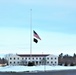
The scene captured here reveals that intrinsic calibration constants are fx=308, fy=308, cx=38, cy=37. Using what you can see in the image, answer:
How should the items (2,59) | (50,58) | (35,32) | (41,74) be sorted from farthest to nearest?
(50,58) → (2,59) → (35,32) → (41,74)

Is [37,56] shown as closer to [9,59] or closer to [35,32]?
[9,59]

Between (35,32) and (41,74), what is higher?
(35,32)

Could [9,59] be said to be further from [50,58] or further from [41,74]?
[41,74]

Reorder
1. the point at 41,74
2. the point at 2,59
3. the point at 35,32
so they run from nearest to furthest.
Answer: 1. the point at 41,74
2. the point at 35,32
3. the point at 2,59

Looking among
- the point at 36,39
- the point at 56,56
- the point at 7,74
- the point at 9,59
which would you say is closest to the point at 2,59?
the point at 9,59

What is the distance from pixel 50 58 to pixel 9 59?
20.2 meters

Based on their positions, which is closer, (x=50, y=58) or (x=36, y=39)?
(x=36, y=39)

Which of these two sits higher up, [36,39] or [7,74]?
[36,39]

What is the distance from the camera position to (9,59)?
440 feet

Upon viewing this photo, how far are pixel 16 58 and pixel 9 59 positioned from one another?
14.1 feet

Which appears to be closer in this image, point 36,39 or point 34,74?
point 34,74

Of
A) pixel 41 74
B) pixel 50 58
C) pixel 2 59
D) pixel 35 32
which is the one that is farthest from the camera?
pixel 50 58

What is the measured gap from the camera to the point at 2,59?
5212 inches

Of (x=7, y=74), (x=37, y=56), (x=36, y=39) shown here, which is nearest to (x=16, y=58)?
(x=37, y=56)
